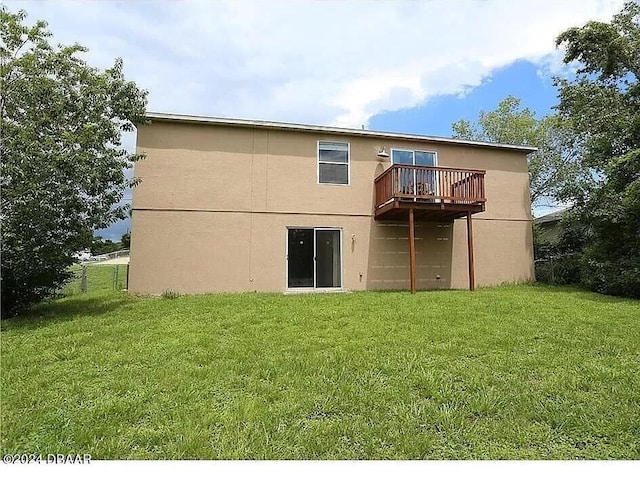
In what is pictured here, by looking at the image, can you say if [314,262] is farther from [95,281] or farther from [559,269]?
[559,269]

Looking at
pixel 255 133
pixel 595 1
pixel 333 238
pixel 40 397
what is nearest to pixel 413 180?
pixel 333 238

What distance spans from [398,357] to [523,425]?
5.17 ft

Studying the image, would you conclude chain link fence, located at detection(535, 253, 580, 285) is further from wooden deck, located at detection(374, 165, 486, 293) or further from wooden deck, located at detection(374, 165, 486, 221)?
wooden deck, located at detection(374, 165, 486, 221)

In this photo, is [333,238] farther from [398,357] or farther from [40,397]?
[40,397]

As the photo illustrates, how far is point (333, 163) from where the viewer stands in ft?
36.0

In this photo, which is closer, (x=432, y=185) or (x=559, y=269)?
(x=432, y=185)

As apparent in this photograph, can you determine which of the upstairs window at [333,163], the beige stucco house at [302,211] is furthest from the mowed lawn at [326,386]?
the upstairs window at [333,163]

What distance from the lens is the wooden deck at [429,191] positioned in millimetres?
9953

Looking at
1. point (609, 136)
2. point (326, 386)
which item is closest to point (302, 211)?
point (326, 386)

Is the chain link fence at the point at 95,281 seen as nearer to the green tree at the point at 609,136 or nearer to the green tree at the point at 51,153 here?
the green tree at the point at 51,153

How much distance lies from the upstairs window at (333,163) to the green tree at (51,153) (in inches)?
186

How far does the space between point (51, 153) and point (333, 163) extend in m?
6.57

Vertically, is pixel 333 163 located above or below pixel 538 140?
below

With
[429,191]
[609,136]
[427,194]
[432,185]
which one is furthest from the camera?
[609,136]
